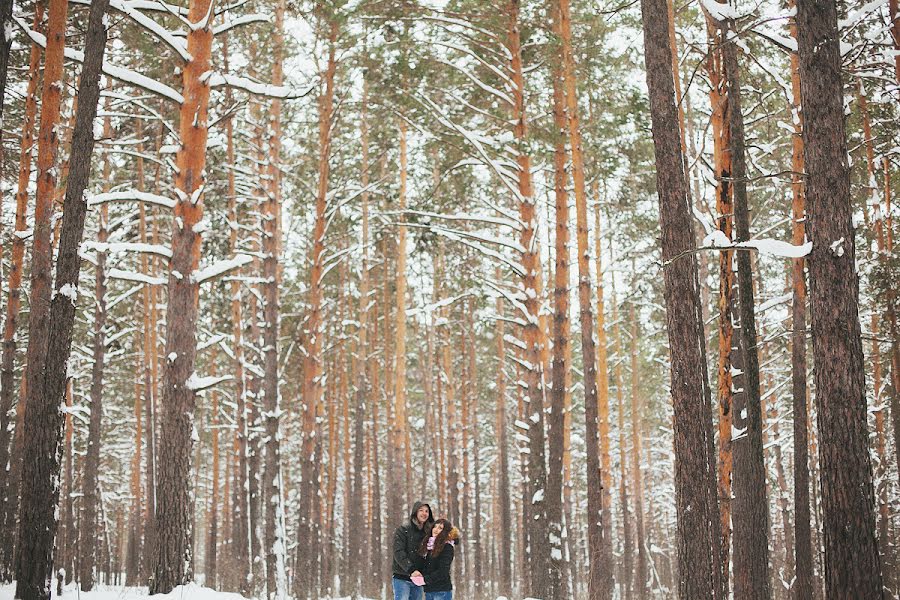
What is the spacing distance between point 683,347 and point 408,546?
12.0 feet

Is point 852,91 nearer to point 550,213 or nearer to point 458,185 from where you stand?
point 458,185

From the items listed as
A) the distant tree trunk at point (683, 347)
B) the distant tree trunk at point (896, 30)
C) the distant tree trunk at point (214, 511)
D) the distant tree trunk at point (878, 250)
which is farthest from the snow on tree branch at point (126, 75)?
the distant tree trunk at point (214, 511)

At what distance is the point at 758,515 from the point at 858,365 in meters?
3.98

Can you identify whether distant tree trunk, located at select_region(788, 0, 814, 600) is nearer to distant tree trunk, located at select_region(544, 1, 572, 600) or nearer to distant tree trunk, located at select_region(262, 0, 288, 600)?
distant tree trunk, located at select_region(544, 1, 572, 600)

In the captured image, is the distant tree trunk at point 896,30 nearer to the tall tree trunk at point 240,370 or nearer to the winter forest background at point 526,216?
the winter forest background at point 526,216

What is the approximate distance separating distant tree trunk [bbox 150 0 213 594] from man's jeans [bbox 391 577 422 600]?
2401mm

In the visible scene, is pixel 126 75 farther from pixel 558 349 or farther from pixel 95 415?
pixel 95 415

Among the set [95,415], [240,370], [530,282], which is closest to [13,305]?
[95,415]

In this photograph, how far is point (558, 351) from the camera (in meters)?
11.8

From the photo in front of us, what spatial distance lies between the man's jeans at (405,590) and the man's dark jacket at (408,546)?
0.06m

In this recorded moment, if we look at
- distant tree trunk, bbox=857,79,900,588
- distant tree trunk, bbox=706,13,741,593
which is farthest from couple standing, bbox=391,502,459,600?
distant tree trunk, bbox=857,79,900,588

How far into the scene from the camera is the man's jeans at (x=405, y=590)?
7992 millimetres

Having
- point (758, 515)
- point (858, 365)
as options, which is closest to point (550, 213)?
point (758, 515)

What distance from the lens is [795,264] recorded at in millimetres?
11102
